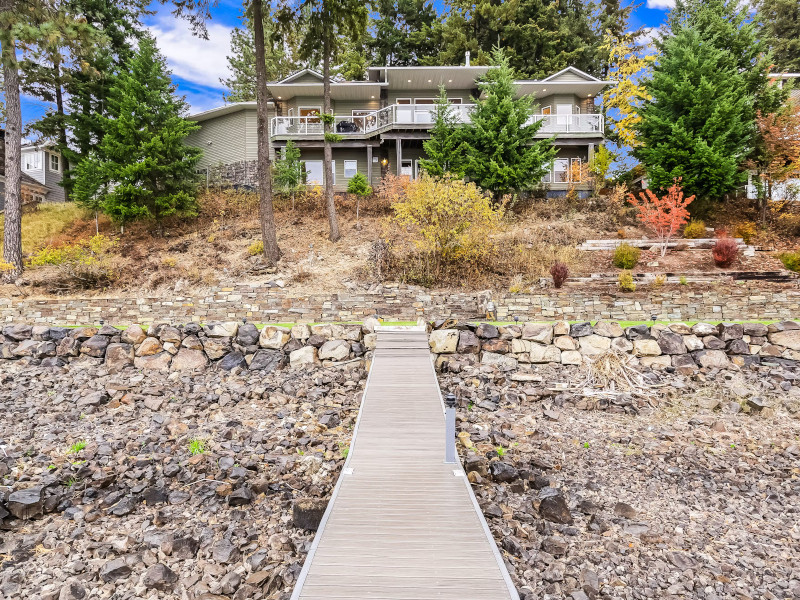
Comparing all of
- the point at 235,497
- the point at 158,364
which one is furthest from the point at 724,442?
the point at 158,364

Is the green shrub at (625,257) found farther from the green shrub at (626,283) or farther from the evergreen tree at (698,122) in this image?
the evergreen tree at (698,122)

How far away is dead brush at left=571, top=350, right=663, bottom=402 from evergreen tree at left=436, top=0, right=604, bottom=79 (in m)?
23.3

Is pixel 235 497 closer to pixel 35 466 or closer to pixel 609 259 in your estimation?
pixel 35 466

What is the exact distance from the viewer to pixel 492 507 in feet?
16.4

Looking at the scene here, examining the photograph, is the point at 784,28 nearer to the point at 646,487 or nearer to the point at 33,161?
the point at 646,487

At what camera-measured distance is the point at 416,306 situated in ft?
38.0

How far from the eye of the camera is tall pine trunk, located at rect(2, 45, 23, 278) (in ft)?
48.5

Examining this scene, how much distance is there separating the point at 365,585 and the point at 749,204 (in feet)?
74.8

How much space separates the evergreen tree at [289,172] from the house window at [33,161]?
20.1m

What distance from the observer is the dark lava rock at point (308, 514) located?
475 cm

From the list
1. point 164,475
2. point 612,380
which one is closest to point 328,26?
point 612,380

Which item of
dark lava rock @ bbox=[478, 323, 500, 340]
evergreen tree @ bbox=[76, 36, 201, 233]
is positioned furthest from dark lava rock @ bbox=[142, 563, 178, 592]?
evergreen tree @ bbox=[76, 36, 201, 233]

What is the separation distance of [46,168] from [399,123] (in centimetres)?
2489

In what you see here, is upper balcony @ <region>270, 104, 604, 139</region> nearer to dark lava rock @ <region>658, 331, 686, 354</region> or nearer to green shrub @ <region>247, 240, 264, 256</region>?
green shrub @ <region>247, 240, 264, 256</region>
